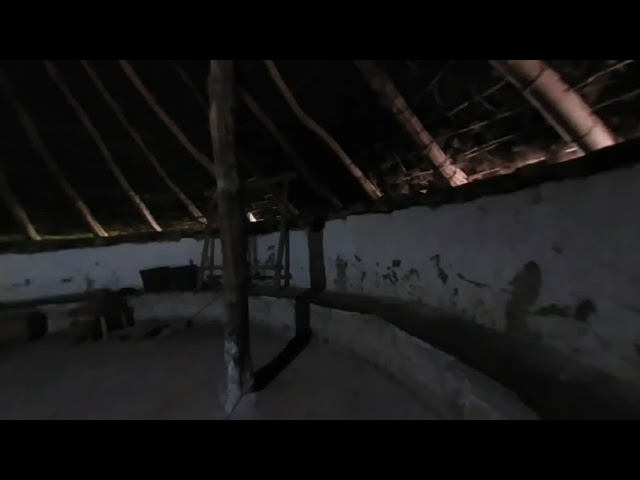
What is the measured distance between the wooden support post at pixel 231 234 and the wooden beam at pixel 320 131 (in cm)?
90

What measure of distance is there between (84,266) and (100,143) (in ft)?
7.41

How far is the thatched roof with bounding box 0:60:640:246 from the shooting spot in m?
2.14

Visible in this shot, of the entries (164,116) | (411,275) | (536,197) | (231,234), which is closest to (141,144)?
(164,116)

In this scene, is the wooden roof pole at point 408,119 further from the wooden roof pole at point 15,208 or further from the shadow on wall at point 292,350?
the wooden roof pole at point 15,208

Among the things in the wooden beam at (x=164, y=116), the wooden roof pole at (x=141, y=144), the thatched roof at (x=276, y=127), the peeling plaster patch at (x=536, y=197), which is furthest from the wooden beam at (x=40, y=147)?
the peeling plaster patch at (x=536, y=197)

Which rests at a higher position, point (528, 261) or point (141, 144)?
point (141, 144)

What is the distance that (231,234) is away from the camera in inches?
104

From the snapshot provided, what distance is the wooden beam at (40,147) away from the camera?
388cm

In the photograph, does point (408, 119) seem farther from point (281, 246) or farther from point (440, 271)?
point (281, 246)

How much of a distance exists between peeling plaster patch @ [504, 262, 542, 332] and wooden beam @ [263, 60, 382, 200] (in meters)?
1.73

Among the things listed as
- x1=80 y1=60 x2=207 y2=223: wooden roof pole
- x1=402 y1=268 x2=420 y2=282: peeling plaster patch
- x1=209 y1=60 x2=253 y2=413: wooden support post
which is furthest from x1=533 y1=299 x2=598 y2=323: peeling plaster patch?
x1=80 y1=60 x2=207 y2=223: wooden roof pole

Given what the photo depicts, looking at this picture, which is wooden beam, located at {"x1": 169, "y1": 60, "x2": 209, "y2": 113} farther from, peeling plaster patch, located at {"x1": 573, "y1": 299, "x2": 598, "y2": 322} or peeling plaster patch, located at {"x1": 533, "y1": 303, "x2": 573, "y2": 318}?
peeling plaster patch, located at {"x1": 573, "y1": 299, "x2": 598, "y2": 322}

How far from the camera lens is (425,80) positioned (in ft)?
8.15
